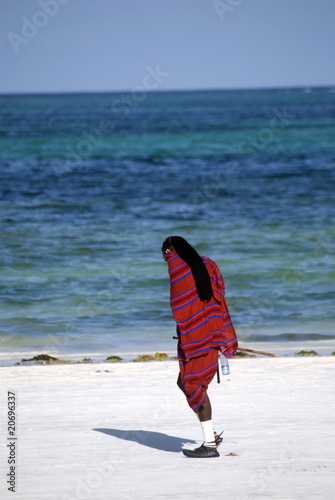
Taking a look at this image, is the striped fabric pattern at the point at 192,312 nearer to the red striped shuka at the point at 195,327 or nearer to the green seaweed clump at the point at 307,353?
the red striped shuka at the point at 195,327

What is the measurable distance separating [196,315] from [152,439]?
1064 mm

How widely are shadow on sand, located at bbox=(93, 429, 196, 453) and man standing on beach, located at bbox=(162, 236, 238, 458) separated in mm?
456

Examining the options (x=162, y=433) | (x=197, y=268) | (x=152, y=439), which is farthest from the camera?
(x=162, y=433)

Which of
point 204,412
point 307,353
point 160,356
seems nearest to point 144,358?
point 160,356

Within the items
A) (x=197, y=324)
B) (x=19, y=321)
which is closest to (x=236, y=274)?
(x=19, y=321)

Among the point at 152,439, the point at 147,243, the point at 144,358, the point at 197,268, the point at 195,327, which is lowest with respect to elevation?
the point at 152,439

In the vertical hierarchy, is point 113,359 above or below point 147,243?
below

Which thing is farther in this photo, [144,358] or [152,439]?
[144,358]

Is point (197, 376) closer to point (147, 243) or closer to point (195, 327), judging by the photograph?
point (195, 327)

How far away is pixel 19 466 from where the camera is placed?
519 cm

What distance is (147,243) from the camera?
1794 cm

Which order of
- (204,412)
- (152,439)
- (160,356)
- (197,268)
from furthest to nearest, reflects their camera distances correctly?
(160,356) < (152,439) < (204,412) < (197,268)

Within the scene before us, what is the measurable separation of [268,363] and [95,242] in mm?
10273

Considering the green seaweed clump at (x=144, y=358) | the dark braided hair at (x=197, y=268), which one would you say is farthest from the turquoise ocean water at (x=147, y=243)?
the dark braided hair at (x=197, y=268)
